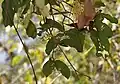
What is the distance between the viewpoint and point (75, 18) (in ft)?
3.13

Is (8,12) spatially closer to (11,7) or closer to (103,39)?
(11,7)

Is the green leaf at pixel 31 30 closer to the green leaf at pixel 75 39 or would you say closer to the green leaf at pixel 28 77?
the green leaf at pixel 75 39

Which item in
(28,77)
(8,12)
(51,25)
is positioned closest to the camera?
(8,12)

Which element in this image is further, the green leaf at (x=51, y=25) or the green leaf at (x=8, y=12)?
the green leaf at (x=51, y=25)

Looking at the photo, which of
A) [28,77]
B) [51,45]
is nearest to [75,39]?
[51,45]

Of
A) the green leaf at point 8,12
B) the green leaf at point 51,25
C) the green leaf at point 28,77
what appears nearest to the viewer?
the green leaf at point 8,12

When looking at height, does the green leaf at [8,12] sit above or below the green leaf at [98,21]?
above

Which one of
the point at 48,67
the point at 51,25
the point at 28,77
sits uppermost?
the point at 51,25

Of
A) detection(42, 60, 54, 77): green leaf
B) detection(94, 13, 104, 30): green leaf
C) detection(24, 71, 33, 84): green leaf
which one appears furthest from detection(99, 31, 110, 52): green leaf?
detection(24, 71, 33, 84): green leaf

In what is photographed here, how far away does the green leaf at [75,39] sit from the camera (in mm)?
935

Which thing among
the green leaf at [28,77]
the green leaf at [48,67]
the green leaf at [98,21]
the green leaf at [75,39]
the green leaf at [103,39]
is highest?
the green leaf at [98,21]

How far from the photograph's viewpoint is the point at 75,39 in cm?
94

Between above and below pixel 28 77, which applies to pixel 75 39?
above

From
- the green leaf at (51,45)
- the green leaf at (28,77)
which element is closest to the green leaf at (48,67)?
the green leaf at (51,45)
